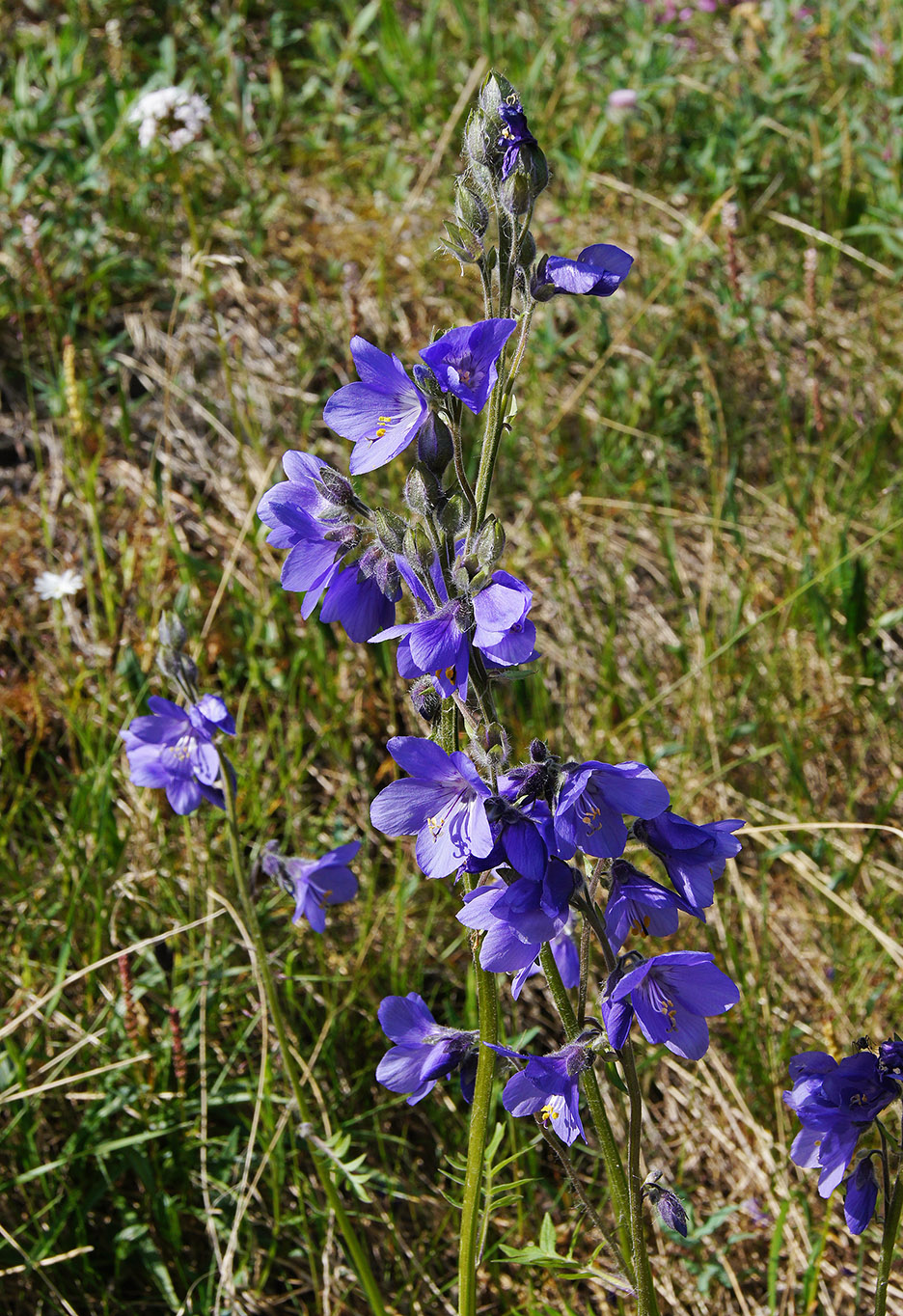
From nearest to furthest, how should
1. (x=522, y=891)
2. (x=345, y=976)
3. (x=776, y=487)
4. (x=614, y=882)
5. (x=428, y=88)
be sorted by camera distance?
(x=522, y=891), (x=614, y=882), (x=345, y=976), (x=776, y=487), (x=428, y=88)

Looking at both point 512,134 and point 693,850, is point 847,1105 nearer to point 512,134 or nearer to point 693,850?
point 693,850

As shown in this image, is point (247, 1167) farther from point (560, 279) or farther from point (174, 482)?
point (174, 482)

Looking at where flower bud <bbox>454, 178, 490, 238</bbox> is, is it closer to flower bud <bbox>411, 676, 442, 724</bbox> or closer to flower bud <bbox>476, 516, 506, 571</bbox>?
flower bud <bbox>476, 516, 506, 571</bbox>

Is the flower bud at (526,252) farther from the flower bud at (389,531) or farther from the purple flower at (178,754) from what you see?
the purple flower at (178,754)

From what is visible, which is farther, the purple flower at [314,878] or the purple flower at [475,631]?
the purple flower at [314,878]

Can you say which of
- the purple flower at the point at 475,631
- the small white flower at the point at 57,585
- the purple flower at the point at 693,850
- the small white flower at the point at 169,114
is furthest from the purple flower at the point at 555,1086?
the small white flower at the point at 169,114

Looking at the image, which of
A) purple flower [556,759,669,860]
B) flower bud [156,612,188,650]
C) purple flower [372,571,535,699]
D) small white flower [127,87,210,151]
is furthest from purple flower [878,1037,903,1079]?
small white flower [127,87,210,151]

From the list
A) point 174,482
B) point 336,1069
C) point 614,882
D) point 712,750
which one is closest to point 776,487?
point 712,750
